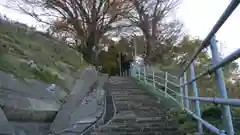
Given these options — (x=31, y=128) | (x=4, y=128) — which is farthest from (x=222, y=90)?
(x=31, y=128)

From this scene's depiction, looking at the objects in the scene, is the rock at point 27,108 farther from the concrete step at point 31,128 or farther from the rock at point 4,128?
the rock at point 4,128

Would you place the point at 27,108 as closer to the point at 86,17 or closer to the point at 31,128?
the point at 31,128

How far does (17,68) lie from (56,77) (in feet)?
7.02

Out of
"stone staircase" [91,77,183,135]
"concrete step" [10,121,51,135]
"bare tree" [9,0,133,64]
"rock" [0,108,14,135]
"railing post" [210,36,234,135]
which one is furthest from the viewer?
"bare tree" [9,0,133,64]

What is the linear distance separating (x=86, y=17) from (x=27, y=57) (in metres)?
16.0

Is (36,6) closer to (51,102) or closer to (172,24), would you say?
(172,24)

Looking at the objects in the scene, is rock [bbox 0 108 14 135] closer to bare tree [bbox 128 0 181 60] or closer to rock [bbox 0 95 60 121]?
rock [bbox 0 95 60 121]

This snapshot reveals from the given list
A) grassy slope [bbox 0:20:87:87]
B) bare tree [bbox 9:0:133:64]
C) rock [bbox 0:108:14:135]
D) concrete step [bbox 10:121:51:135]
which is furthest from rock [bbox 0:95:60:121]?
bare tree [bbox 9:0:133:64]

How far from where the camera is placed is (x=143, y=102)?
319 inches

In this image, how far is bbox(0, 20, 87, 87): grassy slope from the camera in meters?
9.10

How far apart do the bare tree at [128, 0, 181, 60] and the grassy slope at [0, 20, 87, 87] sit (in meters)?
12.5

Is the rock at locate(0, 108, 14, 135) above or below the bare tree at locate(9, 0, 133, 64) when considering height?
below

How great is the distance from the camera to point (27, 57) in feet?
34.9

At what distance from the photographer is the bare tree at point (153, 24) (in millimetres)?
26125
